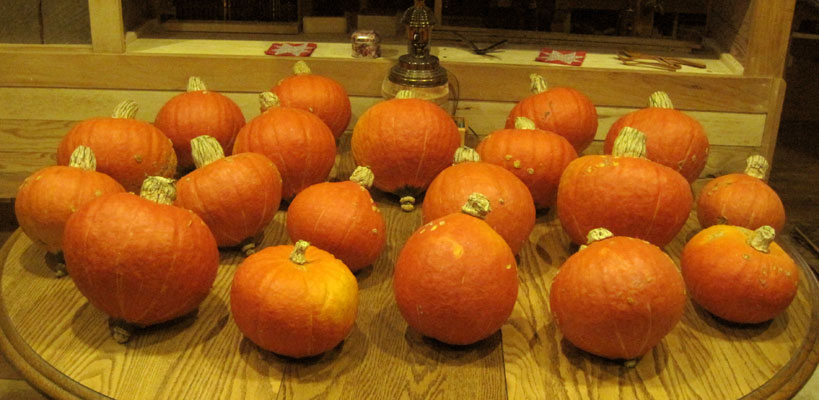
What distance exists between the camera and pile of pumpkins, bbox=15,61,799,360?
1.12 metres

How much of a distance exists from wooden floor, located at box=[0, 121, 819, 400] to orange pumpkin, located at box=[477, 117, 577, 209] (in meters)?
1.45

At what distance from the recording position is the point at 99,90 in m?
2.24

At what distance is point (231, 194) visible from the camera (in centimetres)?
138

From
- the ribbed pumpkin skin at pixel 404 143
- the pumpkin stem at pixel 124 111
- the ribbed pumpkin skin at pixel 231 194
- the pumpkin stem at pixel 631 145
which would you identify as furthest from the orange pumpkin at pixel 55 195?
the pumpkin stem at pixel 631 145

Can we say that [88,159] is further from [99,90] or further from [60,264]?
[99,90]

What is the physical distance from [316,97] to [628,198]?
33.5 inches

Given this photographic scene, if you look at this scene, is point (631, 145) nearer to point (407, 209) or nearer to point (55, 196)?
point (407, 209)

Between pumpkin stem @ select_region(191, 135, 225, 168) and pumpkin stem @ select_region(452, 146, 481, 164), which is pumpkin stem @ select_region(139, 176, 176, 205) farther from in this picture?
pumpkin stem @ select_region(452, 146, 481, 164)

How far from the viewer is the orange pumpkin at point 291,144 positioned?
5.16ft

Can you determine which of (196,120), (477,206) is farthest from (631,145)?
(196,120)

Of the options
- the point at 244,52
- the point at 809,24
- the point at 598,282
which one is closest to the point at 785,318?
the point at 598,282

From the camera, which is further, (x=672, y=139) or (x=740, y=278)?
(x=672, y=139)

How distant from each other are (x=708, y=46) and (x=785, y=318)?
1.34m

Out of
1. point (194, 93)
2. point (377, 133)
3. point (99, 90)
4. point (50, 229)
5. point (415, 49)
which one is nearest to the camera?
point (50, 229)
